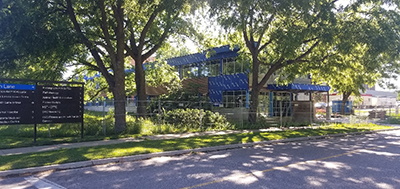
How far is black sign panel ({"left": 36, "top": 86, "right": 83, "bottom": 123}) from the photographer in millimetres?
12095

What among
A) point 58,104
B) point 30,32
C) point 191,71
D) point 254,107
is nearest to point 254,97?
point 254,107

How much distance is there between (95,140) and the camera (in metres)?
12.9

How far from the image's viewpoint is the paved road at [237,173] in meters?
6.38

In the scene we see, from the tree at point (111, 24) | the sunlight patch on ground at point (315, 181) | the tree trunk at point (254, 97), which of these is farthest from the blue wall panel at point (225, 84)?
the sunlight patch on ground at point (315, 181)

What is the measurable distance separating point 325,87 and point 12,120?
26137 millimetres

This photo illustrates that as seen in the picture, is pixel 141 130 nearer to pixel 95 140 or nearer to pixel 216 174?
pixel 95 140

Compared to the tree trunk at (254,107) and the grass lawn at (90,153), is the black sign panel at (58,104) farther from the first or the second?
the tree trunk at (254,107)

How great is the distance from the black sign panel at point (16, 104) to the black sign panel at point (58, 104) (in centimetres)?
28

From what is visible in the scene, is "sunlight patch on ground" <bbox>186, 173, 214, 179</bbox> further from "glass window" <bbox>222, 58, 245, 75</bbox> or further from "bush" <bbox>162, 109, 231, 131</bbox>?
"glass window" <bbox>222, 58, 245, 75</bbox>

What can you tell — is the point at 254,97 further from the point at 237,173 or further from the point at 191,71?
the point at 237,173

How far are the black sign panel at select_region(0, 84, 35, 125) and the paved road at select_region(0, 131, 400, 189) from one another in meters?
4.92

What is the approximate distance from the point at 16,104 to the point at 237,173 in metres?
8.94

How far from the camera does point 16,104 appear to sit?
1143cm

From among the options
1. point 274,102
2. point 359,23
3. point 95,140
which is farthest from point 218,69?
point 95,140
